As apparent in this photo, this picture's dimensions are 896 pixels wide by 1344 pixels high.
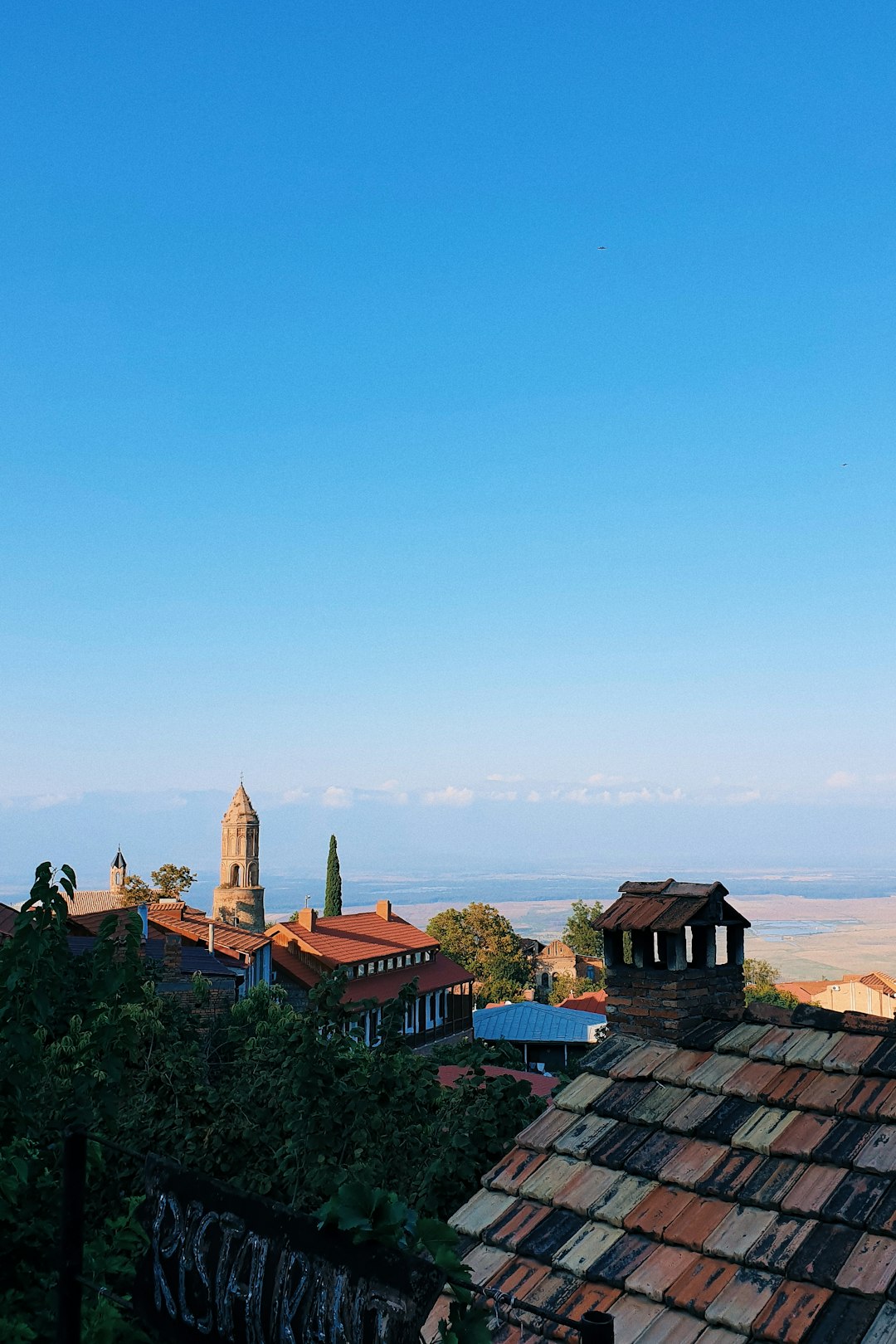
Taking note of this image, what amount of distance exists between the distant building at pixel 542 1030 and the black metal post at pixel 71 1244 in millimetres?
51272

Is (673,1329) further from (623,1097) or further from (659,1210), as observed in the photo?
(623,1097)

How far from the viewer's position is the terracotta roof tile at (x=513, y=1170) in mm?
7504

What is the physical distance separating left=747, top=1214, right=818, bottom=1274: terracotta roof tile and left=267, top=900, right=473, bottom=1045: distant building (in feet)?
172

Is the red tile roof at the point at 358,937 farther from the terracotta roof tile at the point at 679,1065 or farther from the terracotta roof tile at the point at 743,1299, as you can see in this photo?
the terracotta roof tile at the point at 743,1299

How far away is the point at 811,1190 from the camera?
6.25 m

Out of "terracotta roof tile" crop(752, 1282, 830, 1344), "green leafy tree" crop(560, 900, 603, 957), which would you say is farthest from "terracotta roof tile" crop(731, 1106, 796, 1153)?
"green leafy tree" crop(560, 900, 603, 957)

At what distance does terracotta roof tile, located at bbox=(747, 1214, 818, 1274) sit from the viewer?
19.2 ft

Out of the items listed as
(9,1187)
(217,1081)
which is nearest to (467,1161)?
(9,1187)

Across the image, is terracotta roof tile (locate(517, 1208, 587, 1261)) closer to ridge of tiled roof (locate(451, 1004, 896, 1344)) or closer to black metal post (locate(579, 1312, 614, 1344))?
ridge of tiled roof (locate(451, 1004, 896, 1344))

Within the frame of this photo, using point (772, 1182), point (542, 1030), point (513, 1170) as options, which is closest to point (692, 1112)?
point (772, 1182)

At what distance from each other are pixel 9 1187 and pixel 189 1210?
2.41 metres

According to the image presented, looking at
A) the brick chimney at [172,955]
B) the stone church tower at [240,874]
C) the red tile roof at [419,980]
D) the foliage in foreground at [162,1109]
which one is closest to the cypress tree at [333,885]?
the stone church tower at [240,874]

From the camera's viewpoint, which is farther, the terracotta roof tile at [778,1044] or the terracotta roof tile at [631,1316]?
the terracotta roof tile at [778,1044]

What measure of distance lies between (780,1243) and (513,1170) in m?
2.23
